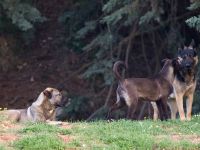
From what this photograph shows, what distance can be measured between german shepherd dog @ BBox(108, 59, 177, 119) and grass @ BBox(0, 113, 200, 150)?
1810mm

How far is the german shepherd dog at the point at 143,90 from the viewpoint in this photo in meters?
15.8

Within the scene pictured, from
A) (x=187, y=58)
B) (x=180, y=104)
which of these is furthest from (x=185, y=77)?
(x=180, y=104)

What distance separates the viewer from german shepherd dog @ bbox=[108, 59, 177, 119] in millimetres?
15797

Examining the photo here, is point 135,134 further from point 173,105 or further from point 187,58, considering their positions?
point 173,105

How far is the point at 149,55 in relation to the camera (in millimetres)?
24141

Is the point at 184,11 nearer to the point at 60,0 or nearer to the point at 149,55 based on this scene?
the point at 149,55

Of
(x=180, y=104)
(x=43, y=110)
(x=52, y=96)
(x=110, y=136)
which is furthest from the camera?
(x=52, y=96)

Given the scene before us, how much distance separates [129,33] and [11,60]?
4.73 m

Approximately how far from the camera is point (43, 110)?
16688 millimetres

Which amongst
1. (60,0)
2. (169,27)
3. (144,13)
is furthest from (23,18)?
(60,0)

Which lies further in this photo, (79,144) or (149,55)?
(149,55)

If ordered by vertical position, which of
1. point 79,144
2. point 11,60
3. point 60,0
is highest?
point 60,0

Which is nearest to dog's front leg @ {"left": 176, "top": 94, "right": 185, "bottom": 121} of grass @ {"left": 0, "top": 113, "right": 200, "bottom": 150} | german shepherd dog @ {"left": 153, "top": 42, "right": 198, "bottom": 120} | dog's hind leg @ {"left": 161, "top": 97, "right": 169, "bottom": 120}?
german shepherd dog @ {"left": 153, "top": 42, "right": 198, "bottom": 120}

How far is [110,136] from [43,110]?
4681 millimetres
